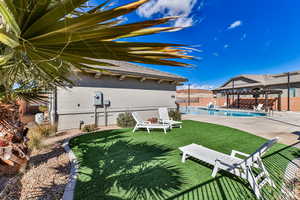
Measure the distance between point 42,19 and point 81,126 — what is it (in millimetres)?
8753

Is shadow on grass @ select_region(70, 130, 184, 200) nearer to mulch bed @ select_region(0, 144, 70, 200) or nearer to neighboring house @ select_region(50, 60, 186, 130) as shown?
mulch bed @ select_region(0, 144, 70, 200)

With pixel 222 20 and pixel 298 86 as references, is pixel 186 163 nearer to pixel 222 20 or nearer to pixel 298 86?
pixel 222 20

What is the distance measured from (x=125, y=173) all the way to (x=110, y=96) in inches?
268

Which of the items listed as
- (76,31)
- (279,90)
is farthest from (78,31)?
(279,90)

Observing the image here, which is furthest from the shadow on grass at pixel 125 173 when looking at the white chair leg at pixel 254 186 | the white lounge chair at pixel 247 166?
the white chair leg at pixel 254 186

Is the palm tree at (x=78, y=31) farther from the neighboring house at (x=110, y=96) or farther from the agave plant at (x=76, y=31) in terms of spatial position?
the neighboring house at (x=110, y=96)

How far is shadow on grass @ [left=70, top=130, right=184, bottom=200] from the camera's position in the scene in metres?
2.79

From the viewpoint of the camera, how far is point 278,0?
12609 mm

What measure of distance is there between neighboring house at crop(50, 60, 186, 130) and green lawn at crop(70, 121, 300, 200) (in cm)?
333

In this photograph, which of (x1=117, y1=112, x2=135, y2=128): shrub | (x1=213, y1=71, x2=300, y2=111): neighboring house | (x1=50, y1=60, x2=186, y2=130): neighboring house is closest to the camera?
(x1=50, y1=60, x2=186, y2=130): neighboring house

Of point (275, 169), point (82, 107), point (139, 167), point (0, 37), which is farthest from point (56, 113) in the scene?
point (275, 169)

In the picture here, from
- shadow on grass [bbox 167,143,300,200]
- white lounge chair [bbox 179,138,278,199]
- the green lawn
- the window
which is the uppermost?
the window

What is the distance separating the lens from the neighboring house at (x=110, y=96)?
8.00m

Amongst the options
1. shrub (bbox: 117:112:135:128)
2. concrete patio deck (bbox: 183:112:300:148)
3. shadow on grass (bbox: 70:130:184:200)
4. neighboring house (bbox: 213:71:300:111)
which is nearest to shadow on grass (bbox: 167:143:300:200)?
shadow on grass (bbox: 70:130:184:200)
